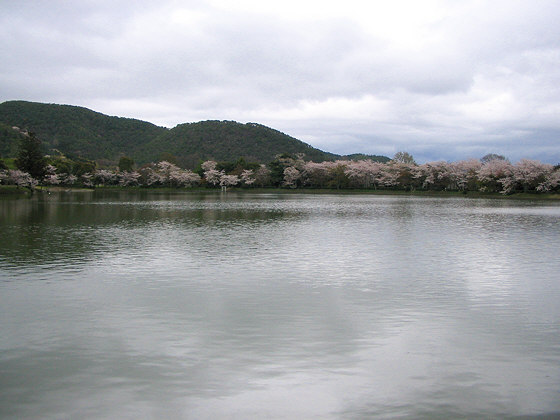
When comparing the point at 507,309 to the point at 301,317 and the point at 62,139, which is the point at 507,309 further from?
the point at 62,139

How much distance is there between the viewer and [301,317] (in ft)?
25.3

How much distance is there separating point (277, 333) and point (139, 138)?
13674 centimetres

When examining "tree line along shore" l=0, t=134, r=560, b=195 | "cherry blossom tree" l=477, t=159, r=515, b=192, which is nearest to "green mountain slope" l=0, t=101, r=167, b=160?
"tree line along shore" l=0, t=134, r=560, b=195

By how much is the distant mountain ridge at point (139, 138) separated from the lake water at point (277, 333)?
98.2 metres

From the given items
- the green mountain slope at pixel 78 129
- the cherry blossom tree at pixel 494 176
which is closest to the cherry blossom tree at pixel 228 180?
the cherry blossom tree at pixel 494 176

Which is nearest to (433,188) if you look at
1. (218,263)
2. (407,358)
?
(218,263)

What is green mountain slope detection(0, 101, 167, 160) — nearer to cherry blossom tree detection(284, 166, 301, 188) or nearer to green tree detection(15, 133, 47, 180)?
cherry blossom tree detection(284, 166, 301, 188)

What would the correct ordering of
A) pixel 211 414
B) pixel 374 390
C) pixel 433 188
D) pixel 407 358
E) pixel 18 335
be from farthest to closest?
pixel 433 188 < pixel 18 335 < pixel 407 358 < pixel 374 390 < pixel 211 414

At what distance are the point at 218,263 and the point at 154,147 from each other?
393ft

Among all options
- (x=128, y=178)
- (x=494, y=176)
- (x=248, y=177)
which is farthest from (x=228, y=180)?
(x=494, y=176)

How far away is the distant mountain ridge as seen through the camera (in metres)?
118

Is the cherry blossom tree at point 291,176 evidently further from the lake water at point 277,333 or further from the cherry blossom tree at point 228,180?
the lake water at point 277,333

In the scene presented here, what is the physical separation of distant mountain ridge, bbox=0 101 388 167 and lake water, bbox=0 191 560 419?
98.2 metres

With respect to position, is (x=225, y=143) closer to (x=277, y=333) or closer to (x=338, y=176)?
(x=338, y=176)
